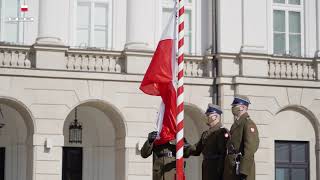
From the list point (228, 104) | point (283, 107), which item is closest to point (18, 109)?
point (228, 104)

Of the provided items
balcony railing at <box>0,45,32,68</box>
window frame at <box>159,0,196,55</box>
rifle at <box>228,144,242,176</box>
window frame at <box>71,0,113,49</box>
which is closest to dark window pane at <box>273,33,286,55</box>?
window frame at <box>159,0,196,55</box>

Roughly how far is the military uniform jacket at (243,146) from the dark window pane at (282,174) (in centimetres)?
1154

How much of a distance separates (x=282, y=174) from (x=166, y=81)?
11.4 metres

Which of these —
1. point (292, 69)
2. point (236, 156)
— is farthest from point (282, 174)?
point (236, 156)

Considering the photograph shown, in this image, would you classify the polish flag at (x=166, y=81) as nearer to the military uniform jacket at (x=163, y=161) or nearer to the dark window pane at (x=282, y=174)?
the military uniform jacket at (x=163, y=161)

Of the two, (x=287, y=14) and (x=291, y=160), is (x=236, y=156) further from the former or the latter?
(x=287, y=14)

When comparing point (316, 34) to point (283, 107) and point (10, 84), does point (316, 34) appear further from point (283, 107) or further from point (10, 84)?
point (10, 84)

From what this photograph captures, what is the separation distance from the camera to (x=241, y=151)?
1067 cm

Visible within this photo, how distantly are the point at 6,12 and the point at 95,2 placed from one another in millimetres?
2419

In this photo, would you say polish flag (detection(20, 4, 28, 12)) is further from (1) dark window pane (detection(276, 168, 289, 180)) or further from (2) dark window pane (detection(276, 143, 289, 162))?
(1) dark window pane (detection(276, 168, 289, 180))

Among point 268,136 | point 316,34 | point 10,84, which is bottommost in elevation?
point 268,136

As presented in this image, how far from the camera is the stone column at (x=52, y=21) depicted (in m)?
20.1

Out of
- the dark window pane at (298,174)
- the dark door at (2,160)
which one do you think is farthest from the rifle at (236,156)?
the dark door at (2,160)

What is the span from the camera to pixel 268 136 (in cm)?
2144
